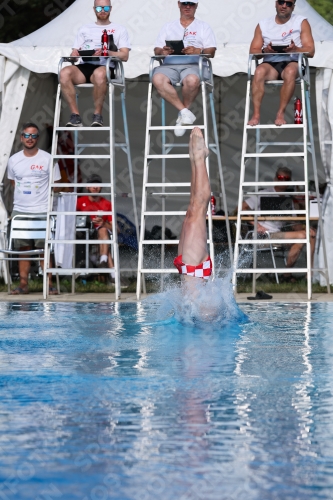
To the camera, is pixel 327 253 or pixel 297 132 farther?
pixel 297 132

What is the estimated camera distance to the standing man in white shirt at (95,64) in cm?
856

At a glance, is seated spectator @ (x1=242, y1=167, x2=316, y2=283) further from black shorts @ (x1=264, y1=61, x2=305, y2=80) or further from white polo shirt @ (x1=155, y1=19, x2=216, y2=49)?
white polo shirt @ (x1=155, y1=19, x2=216, y2=49)

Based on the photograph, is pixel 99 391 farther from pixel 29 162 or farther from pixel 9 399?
pixel 29 162

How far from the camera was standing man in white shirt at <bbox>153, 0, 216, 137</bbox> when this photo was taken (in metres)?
8.41

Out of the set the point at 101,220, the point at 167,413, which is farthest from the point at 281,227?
the point at 167,413

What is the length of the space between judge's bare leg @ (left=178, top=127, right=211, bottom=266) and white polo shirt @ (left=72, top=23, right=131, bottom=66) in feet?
9.67

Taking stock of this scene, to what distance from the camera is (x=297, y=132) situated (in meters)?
11.7

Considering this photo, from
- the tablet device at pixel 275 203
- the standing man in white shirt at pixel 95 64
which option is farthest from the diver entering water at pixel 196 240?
the tablet device at pixel 275 203

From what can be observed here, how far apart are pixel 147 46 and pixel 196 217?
13.2 feet

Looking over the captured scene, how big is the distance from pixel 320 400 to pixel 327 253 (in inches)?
232

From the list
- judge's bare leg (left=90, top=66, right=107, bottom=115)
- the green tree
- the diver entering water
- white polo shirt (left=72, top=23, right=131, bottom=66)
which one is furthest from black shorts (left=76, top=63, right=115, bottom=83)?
the green tree

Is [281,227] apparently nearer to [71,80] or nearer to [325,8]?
[71,80]

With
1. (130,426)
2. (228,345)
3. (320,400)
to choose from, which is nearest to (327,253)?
(228,345)

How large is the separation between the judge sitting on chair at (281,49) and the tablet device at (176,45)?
0.69 meters
